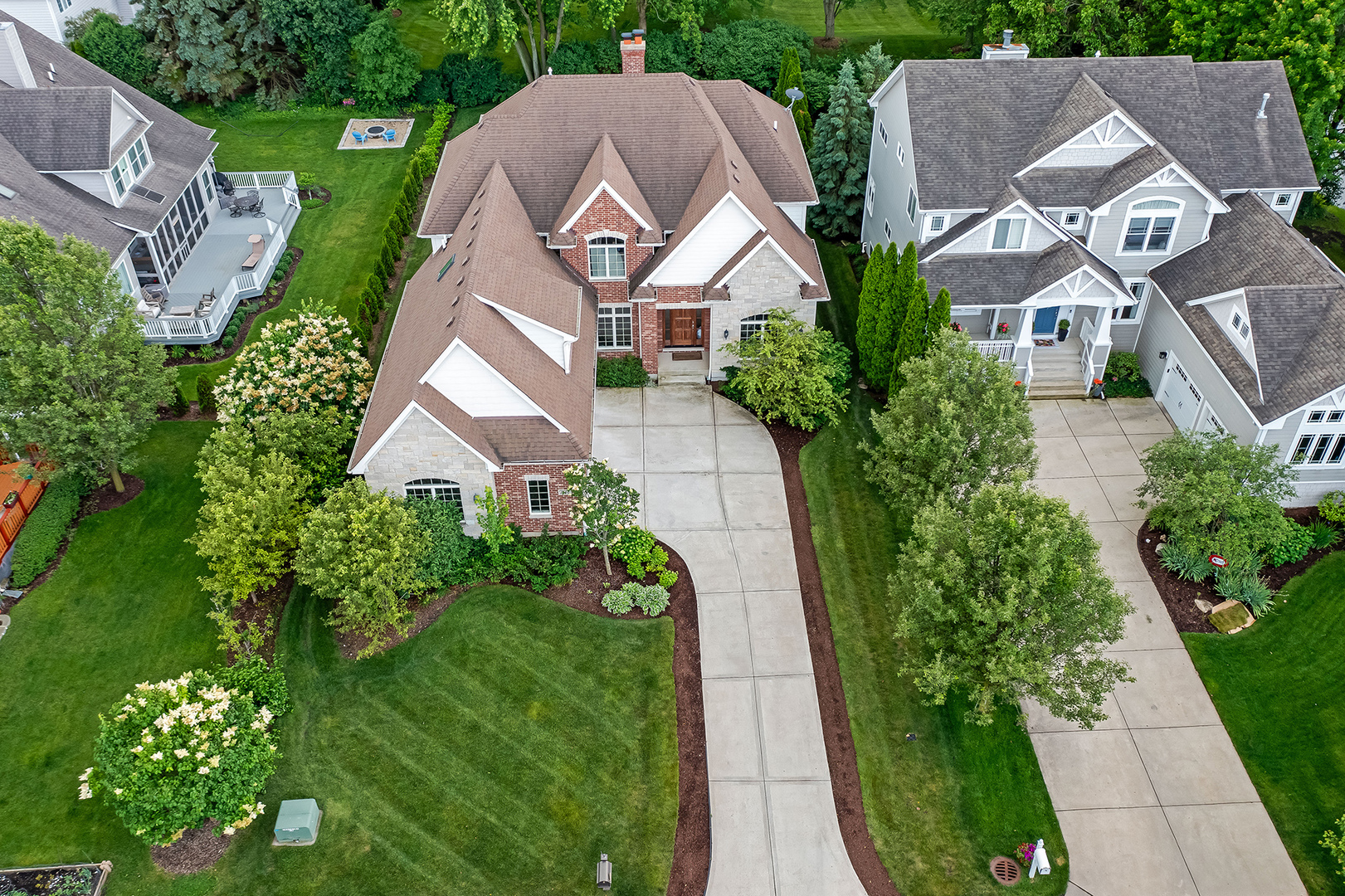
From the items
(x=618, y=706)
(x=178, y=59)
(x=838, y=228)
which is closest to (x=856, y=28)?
(x=838, y=228)

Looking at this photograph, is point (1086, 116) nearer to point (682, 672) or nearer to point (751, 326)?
point (751, 326)

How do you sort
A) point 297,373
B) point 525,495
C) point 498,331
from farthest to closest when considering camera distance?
point 297,373 < point 525,495 < point 498,331

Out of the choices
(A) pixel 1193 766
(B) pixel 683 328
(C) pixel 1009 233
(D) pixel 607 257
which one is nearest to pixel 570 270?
(D) pixel 607 257

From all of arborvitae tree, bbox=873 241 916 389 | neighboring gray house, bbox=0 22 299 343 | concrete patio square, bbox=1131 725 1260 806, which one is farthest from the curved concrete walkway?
neighboring gray house, bbox=0 22 299 343

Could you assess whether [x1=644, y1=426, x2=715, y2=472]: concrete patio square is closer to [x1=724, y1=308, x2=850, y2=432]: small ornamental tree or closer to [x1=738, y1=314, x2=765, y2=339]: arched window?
[x1=724, y1=308, x2=850, y2=432]: small ornamental tree

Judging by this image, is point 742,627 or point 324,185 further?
point 324,185

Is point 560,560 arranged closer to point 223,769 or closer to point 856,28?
point 223,769

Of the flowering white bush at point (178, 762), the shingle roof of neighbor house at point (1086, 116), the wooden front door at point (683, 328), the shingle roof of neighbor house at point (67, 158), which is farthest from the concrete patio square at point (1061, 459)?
the shingle roof of neighbor house at point (67, 158)

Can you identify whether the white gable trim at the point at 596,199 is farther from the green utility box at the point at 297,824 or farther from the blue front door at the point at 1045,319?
the green utility box at the point at 297,824
